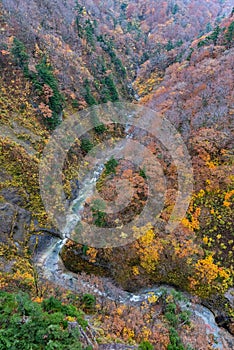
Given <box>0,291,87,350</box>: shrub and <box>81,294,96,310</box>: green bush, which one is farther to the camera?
<box>81,294,96,310</box>: green bush

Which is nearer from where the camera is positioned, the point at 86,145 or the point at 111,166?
the point at 111,166

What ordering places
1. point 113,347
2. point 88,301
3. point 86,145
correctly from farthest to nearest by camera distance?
point 86,145 → point 88,301 → point 113,347

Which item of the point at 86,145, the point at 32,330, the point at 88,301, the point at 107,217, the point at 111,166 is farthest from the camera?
the point at 86,145

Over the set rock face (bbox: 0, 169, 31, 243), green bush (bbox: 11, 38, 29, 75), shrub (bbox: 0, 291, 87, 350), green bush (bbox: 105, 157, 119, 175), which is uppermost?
green bush (bbox: 11, 38, 29, 75)

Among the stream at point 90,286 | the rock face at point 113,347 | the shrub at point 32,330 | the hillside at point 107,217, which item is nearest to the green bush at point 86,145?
the hillside at point 107,217

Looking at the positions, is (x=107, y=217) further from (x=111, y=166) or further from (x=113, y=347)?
(x=113, y=347)

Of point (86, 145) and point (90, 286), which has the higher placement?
point (86, 145)

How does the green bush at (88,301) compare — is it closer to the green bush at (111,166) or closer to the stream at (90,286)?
the stream at (90,286)

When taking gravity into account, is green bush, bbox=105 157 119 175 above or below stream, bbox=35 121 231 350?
above

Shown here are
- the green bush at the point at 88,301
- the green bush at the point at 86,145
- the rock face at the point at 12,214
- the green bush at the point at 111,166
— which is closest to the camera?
the green bush at the point at 88,301

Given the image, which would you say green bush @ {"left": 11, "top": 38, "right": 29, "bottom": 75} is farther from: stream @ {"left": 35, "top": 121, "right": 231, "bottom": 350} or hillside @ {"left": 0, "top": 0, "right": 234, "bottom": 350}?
stream @ {"left": 35, "top": 121, "right": 231, "bottom": 350}

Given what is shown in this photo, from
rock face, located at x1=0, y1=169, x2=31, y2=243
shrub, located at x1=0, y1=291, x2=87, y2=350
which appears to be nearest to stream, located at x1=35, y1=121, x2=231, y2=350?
rock face, located at x1=0, y1=169, x2=31, y2=243

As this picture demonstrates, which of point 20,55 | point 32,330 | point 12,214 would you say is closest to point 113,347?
point 32,330

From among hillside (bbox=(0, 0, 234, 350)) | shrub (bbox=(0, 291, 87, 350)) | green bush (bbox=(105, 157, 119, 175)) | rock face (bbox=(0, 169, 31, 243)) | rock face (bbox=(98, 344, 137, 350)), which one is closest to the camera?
shrub (bbox=(0, 291, 87, 350))
